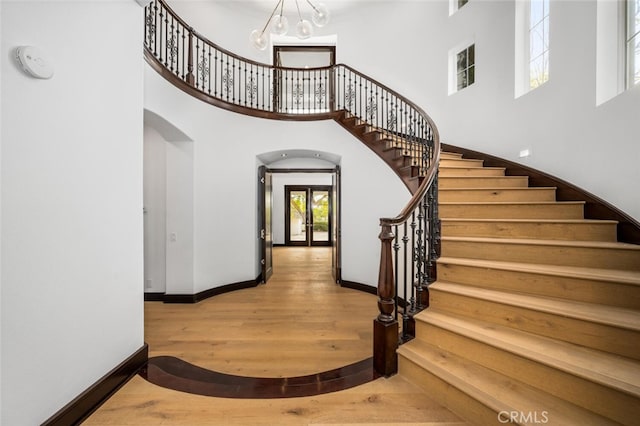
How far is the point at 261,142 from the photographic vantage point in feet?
15.9

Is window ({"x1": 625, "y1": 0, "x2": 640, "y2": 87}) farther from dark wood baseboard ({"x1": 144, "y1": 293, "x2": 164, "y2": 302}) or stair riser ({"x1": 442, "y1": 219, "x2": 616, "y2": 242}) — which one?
dark wood baseboard ({"x1": 144, "y1": 293, "x2": 164, "y2": 302})

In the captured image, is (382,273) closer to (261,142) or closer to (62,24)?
(62,24)

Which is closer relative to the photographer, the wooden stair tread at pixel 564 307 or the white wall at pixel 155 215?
the wooden stair tread at pixel 564 307

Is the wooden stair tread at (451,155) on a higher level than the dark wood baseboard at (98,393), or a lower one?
higher

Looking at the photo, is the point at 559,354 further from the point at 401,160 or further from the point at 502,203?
the point at 401,160

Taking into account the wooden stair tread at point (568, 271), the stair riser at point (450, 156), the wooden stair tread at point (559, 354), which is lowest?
the wooden stair tread at point (559, 354)

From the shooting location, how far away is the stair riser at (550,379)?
51.6 inches

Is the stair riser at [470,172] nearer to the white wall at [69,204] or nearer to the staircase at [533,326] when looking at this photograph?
the staircase at [533,326]

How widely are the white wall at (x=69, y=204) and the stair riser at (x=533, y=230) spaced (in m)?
2.98

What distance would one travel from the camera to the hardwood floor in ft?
5.57

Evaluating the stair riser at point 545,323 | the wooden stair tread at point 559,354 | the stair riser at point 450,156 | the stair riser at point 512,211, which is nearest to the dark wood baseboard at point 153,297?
the stair riser at point 545,323

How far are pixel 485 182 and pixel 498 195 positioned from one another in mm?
367

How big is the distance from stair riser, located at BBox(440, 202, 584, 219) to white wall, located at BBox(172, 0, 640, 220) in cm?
30

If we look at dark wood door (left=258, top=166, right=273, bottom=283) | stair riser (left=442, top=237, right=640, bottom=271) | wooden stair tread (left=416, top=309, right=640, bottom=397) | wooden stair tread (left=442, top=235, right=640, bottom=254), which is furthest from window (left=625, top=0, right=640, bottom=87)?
dark wood door (left=258, top=166, right=273, bottom=283)
